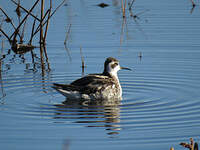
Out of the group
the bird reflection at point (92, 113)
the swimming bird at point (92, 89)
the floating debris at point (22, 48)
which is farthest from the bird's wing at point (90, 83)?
the floating debris at point (22, 48)

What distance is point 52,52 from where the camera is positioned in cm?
1673

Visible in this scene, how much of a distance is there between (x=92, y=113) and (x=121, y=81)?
3201 mm

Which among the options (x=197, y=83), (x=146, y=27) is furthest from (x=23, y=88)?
(x=146, y=27)

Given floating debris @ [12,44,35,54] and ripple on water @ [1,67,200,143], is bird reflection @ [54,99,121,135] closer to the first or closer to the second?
ripple on water @ [1,67,200,143]

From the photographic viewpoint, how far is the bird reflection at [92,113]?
34.2 ft

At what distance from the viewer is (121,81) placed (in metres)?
14.4

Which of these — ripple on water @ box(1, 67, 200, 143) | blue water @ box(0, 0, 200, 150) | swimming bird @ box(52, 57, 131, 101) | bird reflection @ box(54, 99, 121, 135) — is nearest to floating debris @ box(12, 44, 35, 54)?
blue water @ box(0, 0, 200, 150)

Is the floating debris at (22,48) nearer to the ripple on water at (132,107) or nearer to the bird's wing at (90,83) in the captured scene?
the ripple on water at (132,107)

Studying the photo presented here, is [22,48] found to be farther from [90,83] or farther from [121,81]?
[90,83]

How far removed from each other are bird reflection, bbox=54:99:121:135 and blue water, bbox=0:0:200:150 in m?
0.02

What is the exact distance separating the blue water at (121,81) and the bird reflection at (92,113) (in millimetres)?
20

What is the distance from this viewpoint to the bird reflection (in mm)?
10430

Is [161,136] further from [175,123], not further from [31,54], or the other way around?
[31,54]

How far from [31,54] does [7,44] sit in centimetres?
139
